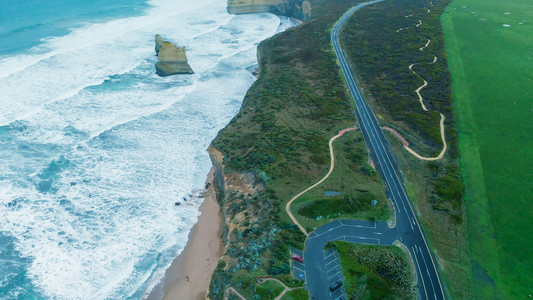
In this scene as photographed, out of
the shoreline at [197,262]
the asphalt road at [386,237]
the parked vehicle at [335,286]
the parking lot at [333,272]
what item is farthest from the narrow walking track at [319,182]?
the shoreline at [197,262]

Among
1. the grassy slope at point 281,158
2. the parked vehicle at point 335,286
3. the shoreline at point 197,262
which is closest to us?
the parked vehicle at point 335,286

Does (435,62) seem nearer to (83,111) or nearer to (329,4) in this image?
(329,4)

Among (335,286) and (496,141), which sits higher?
(496,141)

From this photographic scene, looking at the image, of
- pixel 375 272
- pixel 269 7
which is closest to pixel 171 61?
pixel 269 7

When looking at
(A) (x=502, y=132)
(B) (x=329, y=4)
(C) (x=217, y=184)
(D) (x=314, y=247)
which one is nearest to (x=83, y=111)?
(C) (x=217, y=184)

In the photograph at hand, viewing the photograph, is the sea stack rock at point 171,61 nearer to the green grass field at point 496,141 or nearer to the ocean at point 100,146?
the ocean at point 100,146

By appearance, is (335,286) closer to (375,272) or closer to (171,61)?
(375,272)
